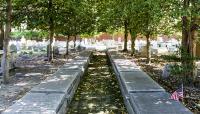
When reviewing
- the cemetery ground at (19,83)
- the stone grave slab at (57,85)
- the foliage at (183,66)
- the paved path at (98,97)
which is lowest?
the paved path at (98,97)

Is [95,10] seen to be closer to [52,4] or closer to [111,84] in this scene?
[52,4]

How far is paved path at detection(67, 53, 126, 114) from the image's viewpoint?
44.3ft

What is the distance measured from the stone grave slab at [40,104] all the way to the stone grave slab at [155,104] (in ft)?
6.51

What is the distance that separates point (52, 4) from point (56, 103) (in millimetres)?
16800

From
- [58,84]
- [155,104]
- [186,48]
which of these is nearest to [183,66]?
[186,48]

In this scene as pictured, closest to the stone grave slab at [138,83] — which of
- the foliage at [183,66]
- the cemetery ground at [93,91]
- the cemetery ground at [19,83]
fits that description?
the cemetery ground at [93,91]

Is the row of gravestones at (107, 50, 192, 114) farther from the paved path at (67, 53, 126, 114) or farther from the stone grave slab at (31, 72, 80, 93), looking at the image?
the stone grave slab at (31, 72, 80, 93)

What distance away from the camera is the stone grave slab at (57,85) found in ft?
44.1

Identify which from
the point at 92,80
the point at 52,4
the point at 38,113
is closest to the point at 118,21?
the point at 52,4

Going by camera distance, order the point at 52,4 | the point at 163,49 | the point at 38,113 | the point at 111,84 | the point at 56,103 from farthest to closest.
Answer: the point at 163,49, the point at 52,4, the point at 111,84, the point at 56,103, the point at 38,113

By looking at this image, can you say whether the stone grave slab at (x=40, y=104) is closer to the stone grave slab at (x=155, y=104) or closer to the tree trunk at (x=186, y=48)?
the stone grave slab at (x=155, y=104)

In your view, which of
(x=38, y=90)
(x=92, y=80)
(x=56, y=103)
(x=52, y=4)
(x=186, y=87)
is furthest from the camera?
(x=52, y=4)

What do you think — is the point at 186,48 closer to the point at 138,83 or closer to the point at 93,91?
the point at 138,83

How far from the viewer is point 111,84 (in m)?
19.5
